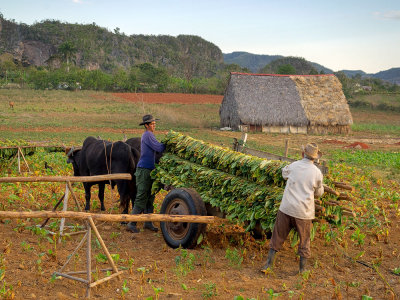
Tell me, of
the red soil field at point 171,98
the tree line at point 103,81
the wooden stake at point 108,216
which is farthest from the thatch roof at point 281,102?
the wooden stake at point 108,216

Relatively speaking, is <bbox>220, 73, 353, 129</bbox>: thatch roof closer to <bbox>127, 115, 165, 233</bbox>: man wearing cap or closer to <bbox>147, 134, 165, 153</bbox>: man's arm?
<bbox>127, 115, 165, 233</bbox>: man wearing cap

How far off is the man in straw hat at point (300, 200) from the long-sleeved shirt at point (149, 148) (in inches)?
103

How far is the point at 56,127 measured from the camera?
1100 inches

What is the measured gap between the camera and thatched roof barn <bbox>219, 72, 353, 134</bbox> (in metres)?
30.0

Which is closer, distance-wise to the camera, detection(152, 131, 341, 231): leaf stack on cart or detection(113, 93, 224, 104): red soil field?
detection(152, 131, 341, 231): leaf stack on cart

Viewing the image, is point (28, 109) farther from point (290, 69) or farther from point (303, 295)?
point (290, 69)

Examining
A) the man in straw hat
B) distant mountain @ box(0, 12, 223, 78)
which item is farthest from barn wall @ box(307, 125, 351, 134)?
distant mountain @ box(0, 12, 223, 78)

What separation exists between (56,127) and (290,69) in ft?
194

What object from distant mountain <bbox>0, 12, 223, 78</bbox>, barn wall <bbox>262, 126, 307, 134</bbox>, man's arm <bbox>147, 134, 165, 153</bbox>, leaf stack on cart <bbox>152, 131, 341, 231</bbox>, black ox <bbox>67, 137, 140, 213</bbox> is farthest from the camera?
distant mountain <bbox>0, 12, 223, 78</bbox>

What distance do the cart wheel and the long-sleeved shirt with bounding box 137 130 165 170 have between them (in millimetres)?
966

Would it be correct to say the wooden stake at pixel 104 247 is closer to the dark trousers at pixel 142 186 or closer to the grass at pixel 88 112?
the dark trousers at pixel 142 186

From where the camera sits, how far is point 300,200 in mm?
5414

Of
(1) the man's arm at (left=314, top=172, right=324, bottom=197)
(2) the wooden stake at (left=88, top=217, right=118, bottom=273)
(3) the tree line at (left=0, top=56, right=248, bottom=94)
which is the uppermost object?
(3) the tree line at (left=0, top=56, right=248, bottom=94)

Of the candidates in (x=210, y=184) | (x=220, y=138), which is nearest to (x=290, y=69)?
(x=220, y=138)
